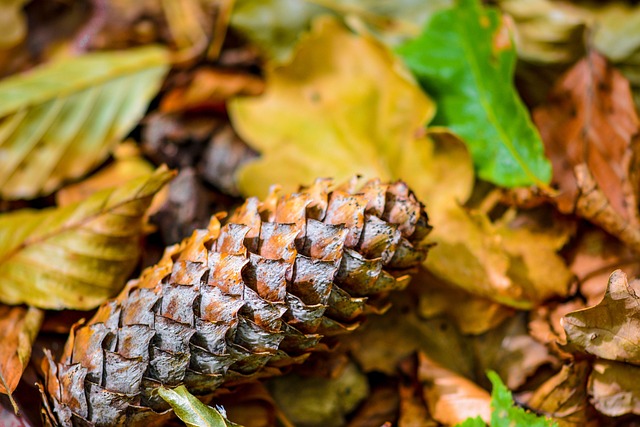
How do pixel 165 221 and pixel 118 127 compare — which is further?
pixel 118 127

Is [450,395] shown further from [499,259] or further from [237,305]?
[237,305]

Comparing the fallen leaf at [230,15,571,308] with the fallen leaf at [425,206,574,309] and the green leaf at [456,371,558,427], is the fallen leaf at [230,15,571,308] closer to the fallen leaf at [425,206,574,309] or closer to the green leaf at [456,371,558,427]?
the fallen leaf at [425,206,574,309]

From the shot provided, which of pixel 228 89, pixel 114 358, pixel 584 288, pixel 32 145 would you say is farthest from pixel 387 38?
pixel 114 358

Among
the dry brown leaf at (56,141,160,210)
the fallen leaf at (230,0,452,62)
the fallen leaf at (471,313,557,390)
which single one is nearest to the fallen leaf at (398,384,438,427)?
the fallen leaf at (471,313,557,390)

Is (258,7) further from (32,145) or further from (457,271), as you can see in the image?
(457,271)

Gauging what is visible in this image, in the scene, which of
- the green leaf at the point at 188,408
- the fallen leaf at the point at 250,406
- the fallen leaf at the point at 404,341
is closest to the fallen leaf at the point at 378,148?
the fallen leaf at the point at 404,341

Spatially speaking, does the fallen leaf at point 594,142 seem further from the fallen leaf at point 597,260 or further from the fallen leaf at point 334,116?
the fallen leaf at point 334,116
